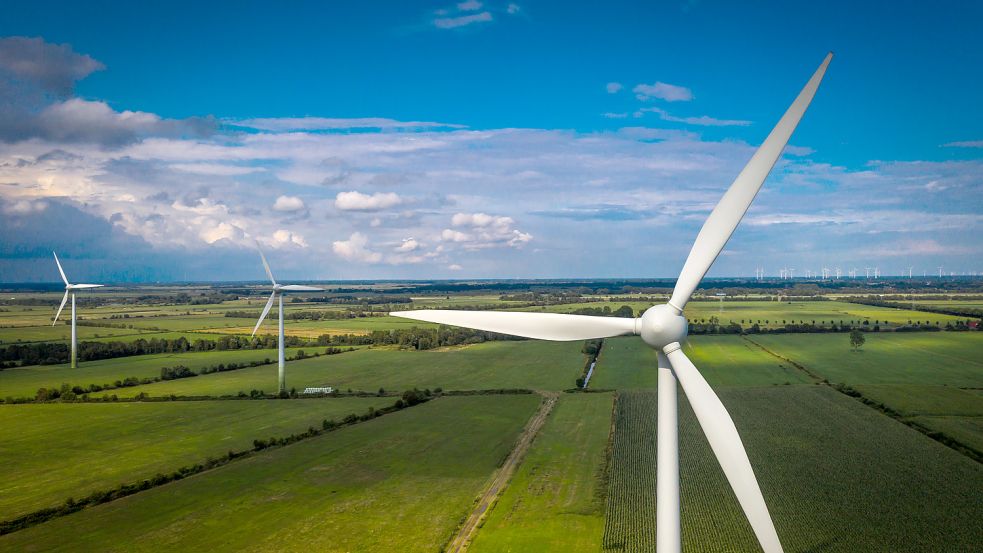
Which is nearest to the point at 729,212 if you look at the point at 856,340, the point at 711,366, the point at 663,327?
the point at 663,327

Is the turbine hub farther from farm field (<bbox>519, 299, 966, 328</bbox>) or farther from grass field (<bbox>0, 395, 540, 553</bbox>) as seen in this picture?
farm field (<bbox>519, 299, 966, 328</bbox>)

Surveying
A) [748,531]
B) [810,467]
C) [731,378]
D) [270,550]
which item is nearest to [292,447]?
[270,550]

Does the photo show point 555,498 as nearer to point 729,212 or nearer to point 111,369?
point 729,212

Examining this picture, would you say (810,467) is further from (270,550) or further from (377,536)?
(270,550)

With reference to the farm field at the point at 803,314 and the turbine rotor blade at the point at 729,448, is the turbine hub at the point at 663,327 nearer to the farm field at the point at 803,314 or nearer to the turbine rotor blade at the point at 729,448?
the turbine rotor blade at the point at 729,448

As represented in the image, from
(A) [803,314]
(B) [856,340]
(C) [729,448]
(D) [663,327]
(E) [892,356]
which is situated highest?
(D) [663,327]

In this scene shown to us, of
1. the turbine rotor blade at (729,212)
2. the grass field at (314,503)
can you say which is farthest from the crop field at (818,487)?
the turbine rotor blade at (729,212)
